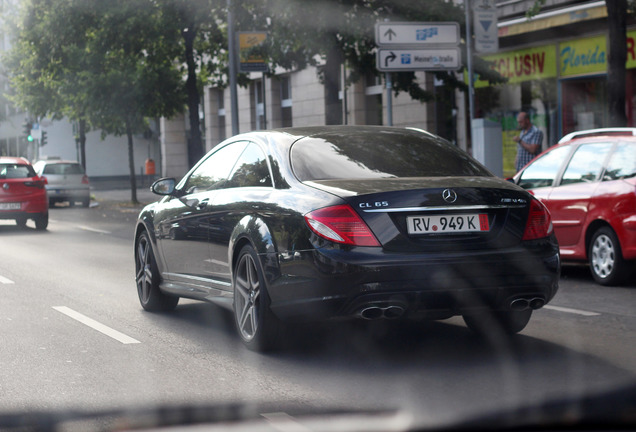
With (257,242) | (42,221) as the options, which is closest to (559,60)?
(42,221)

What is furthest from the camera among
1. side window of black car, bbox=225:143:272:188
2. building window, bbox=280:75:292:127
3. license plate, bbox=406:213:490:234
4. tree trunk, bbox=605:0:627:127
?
building window, bbox=280:75:292:127

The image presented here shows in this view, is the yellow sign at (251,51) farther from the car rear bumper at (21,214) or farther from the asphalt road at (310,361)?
the asphalt road at (310,361)

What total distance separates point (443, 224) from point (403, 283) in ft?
1.44

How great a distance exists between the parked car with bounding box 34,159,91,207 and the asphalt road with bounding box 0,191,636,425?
24.4 m

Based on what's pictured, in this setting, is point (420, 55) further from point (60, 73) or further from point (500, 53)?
point (60, 73)

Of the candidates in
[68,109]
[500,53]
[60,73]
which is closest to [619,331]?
[500,53]

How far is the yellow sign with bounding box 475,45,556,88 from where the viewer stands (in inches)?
915

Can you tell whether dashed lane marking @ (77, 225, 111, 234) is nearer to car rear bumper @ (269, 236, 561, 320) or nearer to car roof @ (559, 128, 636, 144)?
car roof @ (559, 128, 636, 144)

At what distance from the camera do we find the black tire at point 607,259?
34.0ft

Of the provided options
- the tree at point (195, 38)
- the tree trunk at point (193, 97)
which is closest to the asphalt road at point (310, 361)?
the tree at point (195, 38)

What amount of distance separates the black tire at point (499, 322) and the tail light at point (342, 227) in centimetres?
140

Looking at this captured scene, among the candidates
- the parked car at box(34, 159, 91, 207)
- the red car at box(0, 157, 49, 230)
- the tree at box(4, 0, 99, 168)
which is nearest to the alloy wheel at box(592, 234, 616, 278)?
the red car at box(0, 157, 49, 230)

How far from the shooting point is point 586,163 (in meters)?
11.2

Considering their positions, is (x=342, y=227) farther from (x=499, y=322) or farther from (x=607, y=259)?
(x=607, y=259)
